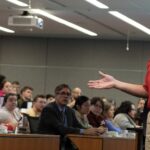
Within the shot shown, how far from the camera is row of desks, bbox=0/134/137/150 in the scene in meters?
5.80

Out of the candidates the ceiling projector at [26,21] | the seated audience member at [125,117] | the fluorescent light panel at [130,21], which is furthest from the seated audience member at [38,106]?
the fluorescent light panel at [130,21]

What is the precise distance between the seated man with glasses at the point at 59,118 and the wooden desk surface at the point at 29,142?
1.24ft

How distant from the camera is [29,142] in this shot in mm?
6109

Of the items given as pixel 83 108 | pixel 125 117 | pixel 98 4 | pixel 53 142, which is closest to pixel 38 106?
pixel 83 108

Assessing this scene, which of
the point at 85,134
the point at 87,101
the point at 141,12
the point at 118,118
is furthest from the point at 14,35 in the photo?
the point at 85,134

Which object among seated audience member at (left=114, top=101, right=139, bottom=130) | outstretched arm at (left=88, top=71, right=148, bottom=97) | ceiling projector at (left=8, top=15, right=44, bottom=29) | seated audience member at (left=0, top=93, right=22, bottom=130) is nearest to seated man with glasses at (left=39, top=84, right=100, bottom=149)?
seated audience member at (left=0, top=93, right=22, bottom=130)

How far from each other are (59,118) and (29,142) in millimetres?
1041

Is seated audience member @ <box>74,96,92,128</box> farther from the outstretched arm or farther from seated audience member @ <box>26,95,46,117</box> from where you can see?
the outstretched arm

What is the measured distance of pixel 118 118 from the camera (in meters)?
10.0

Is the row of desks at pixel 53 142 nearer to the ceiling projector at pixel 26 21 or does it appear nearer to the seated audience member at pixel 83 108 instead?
the seated audience member at pixel 83 108

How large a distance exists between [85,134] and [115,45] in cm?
1154

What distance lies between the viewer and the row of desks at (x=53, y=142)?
5804 mm

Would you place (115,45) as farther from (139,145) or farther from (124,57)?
(139,145)

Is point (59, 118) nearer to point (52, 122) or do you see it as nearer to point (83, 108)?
point (52, 122)
